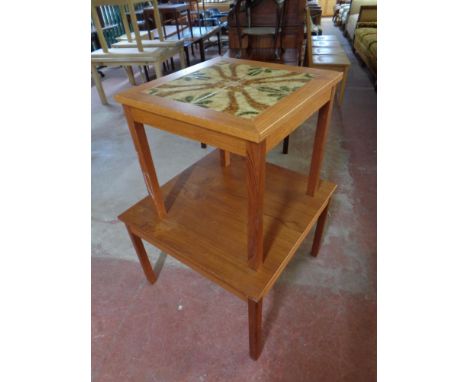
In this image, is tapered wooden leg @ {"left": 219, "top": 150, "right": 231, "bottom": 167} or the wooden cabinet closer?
tapered wooden leg @ {"left": 219, "top": 150, "right": 231, "bottom": 167}

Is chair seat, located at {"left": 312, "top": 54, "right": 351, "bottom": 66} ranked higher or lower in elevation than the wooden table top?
lower

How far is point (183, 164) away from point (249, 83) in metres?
1.23

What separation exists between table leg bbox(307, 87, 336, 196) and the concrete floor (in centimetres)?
43

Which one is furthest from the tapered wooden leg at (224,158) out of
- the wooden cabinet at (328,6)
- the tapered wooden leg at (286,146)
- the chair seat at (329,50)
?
the wooden cabinet at (328,6)

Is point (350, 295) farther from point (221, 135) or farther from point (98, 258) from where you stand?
point (98, 258)

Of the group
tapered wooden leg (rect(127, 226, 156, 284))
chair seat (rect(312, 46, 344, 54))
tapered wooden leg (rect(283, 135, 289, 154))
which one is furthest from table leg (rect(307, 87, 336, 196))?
chair seat (rect(312, 46, 344, 54))

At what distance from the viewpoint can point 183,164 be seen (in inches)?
76.8

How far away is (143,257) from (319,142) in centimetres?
79

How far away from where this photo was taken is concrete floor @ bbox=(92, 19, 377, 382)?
0.90 metres

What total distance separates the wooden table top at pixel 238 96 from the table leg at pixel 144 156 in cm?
6

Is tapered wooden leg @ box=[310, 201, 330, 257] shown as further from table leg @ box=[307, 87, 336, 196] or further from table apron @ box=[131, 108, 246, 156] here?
table apron @ box=[131, 108, 246, 156]

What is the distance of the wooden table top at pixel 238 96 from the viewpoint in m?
0.59

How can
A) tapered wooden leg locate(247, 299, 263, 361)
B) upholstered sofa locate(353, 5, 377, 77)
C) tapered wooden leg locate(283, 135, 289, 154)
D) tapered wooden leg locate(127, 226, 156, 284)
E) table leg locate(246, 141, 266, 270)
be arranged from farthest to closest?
upholstered sofa locate(353, 5, 377, 77), tapered wooden leg locate(283, 135, 289, 154), tapered wooden leg locate(127, 226, 156, 284), tapered wooden leg locate(247, 299, 263, 361), table leg locate(246, 141, 266, 270)

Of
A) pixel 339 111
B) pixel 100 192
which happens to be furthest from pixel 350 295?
pixel 339 111
